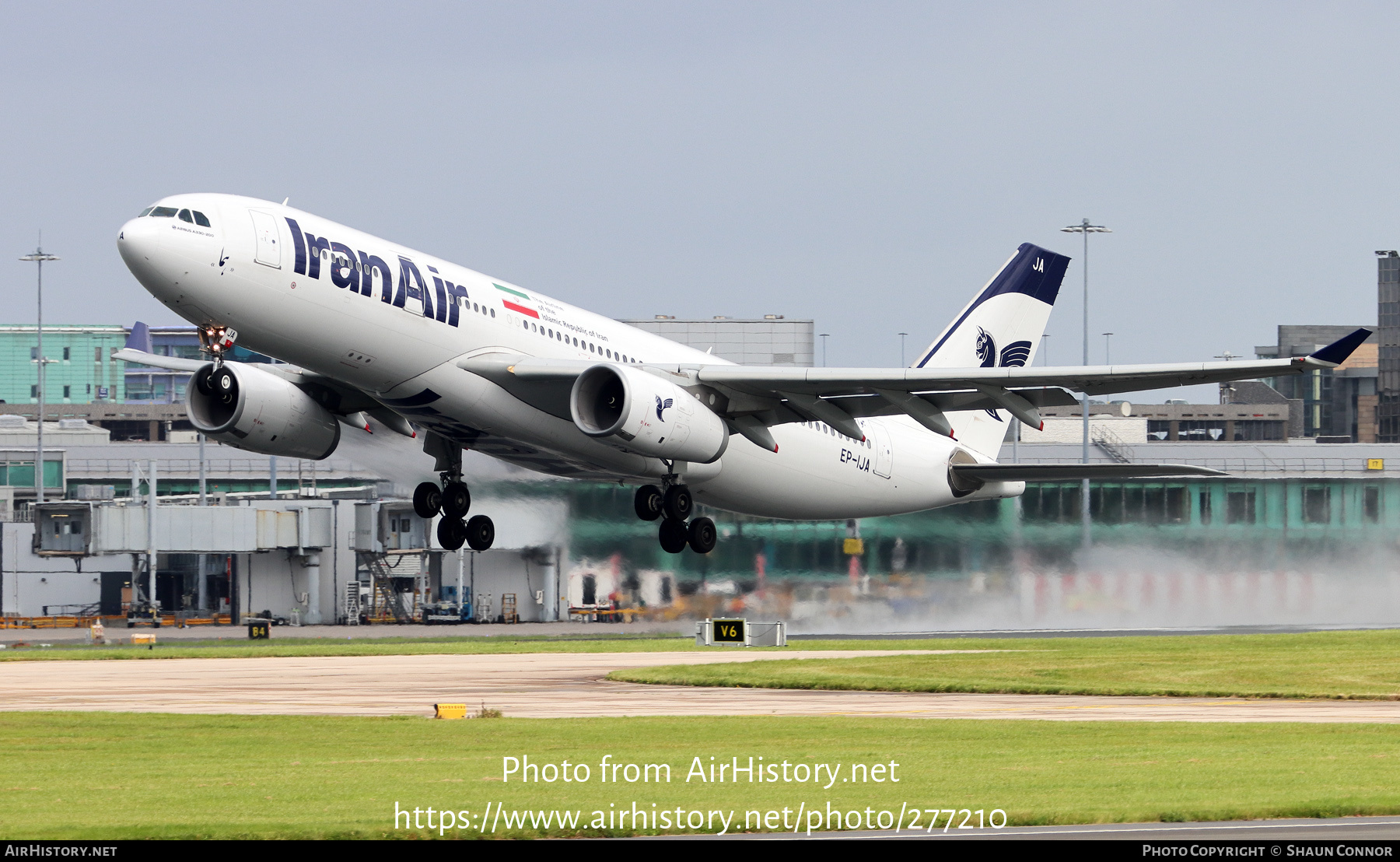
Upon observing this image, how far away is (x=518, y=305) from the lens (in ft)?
116

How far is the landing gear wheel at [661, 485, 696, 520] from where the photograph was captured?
38.1m

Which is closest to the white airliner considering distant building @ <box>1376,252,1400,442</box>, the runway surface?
the runway surface

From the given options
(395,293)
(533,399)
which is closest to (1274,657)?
(533,399)

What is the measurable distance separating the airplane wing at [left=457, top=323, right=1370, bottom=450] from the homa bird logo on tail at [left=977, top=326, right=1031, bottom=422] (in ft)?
33.0

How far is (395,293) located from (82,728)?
1016 cm

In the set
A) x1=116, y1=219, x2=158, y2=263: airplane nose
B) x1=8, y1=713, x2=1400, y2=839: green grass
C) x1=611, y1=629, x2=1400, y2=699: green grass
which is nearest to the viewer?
x1=8, y1=713, x2=1400, y2=839: green grass

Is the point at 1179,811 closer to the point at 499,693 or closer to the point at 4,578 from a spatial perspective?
the point at 499,693

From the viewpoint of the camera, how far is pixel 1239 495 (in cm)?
6456

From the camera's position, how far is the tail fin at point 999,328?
47.7 metres

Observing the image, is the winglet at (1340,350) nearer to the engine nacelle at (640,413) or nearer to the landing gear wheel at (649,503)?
the engine nacelle at (640,413)

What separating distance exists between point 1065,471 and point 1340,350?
1574 cm

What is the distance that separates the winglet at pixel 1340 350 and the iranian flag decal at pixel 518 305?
15.1 m

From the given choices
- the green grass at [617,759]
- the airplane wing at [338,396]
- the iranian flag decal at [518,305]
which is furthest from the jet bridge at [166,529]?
the iranian flag decal at [518,305]

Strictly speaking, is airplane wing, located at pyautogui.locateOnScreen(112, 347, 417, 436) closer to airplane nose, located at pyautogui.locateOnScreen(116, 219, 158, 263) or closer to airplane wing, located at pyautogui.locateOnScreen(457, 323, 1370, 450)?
airplane wing, located at pyautogui.locateOnScreen(457, 323, 1370, 450)
